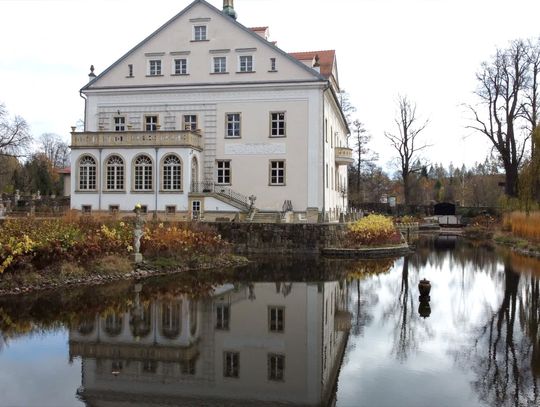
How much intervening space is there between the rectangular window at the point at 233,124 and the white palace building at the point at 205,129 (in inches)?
2.5

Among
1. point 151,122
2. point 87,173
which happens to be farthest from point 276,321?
point 151,122

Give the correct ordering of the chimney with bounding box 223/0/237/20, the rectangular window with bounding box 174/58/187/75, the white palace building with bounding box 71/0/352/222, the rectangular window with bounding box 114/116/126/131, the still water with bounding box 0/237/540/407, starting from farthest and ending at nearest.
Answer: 1. the chimney with bounding box 223/0/237/20
2. the rectangular window with bounding box 114/116/126/131
3. the rectangular window with bounding box 174/58/187/75
4. the white palace building with bounding box 71/0/352/222
5. the still water with bounding box 0/237/540/407

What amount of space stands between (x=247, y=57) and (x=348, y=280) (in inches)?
803

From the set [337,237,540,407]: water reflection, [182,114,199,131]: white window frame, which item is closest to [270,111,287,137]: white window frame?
[182,114,199,131]: white window frame

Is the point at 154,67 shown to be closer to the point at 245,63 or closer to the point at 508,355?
the point at 245,63

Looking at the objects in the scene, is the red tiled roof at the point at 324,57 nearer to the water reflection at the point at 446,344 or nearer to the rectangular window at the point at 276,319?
the water reflection at the point at 446,344

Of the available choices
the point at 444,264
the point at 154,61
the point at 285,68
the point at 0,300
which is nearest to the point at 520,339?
the point at 0,300

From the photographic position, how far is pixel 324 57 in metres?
43.2

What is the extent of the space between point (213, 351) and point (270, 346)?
1037 mm

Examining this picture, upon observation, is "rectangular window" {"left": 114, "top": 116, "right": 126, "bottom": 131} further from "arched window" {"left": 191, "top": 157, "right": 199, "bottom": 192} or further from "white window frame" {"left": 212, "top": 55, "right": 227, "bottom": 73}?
"white window frame" {"left": 212, "top": 55, "right": 227, "bottom": 73}

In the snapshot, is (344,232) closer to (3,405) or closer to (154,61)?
(154,61)

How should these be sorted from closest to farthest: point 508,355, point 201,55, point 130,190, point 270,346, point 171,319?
point 508,355 < point 270,346 < point 171,319 < point 130,190 < point 201,55

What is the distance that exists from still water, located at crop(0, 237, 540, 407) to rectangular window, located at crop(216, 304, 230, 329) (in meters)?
0.03

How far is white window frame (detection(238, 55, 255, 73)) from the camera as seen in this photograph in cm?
3491
